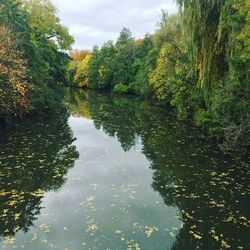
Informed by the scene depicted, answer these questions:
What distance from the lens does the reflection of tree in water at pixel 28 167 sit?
11.6m

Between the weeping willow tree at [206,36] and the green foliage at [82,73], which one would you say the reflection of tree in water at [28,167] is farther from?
the green foliage at [82,73]

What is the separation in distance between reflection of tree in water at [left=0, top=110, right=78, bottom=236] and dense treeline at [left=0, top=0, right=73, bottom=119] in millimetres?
2380

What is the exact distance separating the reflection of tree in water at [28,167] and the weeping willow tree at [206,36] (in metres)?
9.92

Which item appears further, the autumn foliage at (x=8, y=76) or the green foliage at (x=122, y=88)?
the green foliage at (x=122, y=88)

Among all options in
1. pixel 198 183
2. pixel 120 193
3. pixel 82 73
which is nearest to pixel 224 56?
pixel 198 183

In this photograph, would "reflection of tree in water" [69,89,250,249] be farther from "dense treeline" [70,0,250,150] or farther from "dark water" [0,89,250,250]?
"dense treeline" [70,0,250,150]

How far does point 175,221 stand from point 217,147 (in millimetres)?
10950

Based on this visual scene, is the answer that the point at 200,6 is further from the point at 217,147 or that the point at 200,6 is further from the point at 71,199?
the point at 71,199

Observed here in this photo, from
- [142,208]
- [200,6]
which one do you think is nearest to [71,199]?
[142,208]

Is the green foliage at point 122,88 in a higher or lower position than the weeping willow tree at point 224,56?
higher

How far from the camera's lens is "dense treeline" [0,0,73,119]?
22.1 metres

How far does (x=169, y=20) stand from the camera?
39.8 metres

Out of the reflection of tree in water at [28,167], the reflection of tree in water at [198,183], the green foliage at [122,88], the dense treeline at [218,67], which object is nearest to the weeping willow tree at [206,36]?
the dense treeline at [218,67]

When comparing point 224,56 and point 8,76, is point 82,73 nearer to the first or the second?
point 8,76
